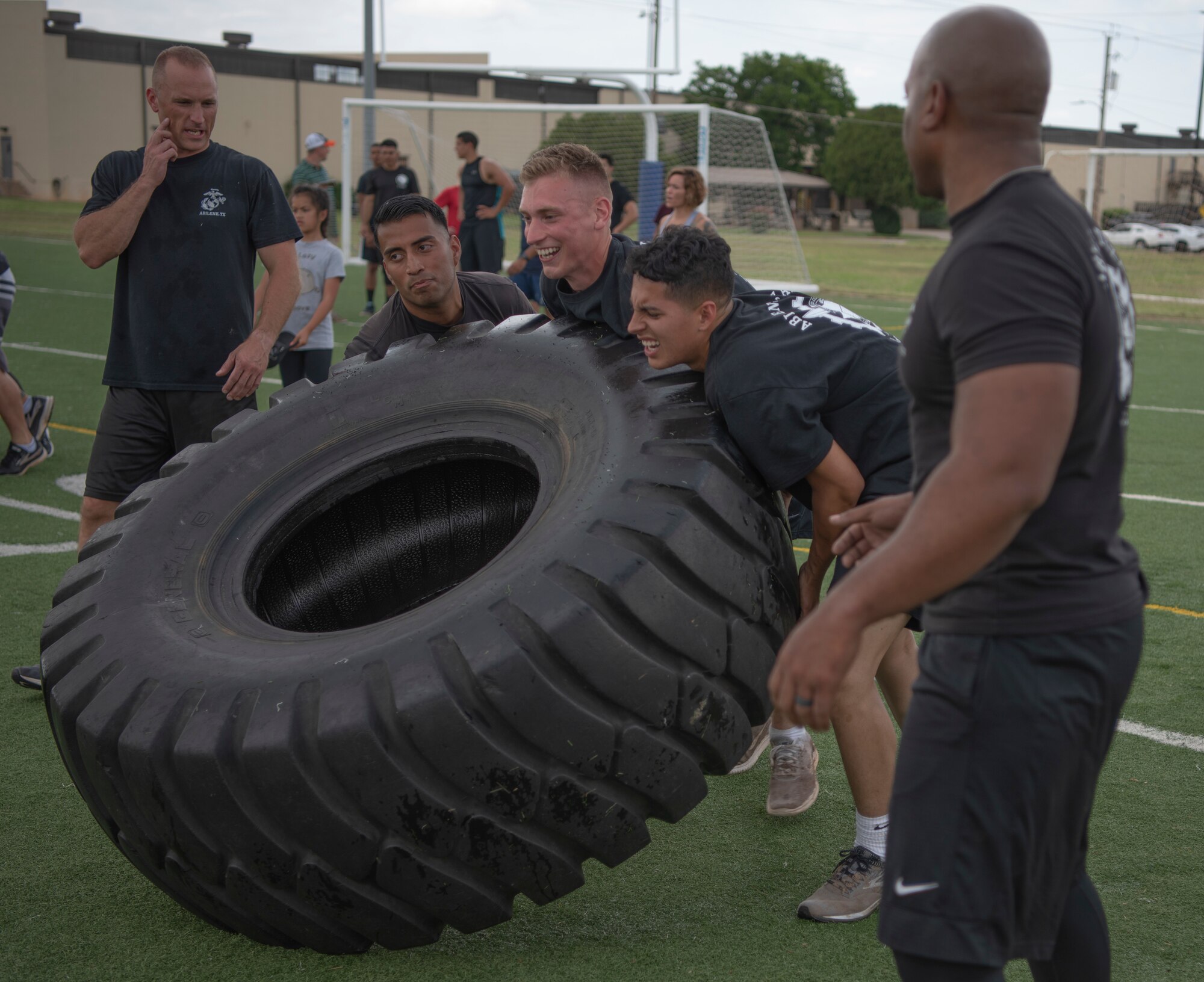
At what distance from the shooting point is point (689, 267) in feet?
9.19

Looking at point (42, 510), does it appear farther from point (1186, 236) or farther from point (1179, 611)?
point (1186, 236)

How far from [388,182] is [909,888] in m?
14.1

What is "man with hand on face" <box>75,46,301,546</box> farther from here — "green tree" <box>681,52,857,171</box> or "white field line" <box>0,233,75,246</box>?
"green tree" <box>681,52,857,171</box>

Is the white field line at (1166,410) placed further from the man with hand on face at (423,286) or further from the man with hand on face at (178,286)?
the man with hand on face at (178,286)

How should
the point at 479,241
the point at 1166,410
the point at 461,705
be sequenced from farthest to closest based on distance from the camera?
the point at 479,241 < the point at 1166,410 < the point at 461,705

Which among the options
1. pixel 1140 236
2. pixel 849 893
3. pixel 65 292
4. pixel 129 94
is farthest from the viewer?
pixel 129 94

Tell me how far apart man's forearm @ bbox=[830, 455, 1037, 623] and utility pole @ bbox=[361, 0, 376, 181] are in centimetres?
2095

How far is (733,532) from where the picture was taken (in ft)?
8.83

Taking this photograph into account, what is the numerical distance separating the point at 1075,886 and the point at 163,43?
223ft

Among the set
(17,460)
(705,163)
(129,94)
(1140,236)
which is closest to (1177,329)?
(705,163)

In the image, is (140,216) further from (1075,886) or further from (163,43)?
(163,43)

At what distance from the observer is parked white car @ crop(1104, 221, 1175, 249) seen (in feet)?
92.2

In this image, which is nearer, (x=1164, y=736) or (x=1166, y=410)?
(x=1164, y=736)

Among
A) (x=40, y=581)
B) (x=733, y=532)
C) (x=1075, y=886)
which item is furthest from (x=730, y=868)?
(x=40, y=581)
